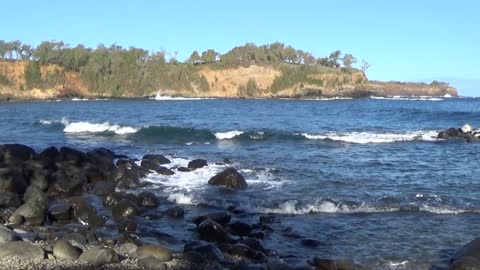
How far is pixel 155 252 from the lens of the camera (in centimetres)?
857

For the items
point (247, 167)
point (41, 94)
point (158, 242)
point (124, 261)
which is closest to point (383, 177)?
point (247, 167)

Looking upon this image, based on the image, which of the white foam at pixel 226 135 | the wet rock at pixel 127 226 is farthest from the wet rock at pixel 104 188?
the white foam at pixel 226 135

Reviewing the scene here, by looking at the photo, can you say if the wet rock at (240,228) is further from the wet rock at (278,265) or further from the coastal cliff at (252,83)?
the coastal cliff at (252,83)

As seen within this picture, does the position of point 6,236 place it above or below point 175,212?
above

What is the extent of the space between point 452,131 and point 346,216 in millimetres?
22499

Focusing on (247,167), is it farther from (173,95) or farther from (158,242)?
(173,95)

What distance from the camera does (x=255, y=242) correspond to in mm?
9617

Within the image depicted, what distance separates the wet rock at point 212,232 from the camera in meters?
10.1

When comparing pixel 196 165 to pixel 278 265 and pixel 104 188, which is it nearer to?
pixel 104 188

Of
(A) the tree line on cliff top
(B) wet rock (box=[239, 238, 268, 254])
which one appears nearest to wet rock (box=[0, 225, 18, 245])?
(B) wet rock (box=[239, 238, 268, 254])

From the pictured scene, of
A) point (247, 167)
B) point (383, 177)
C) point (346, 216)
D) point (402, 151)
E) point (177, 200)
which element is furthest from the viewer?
point (402, 151)

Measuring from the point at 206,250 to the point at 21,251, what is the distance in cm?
304

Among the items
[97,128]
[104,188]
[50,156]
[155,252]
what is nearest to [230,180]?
[104,188]

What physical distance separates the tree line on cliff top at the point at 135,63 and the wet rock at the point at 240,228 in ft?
373
